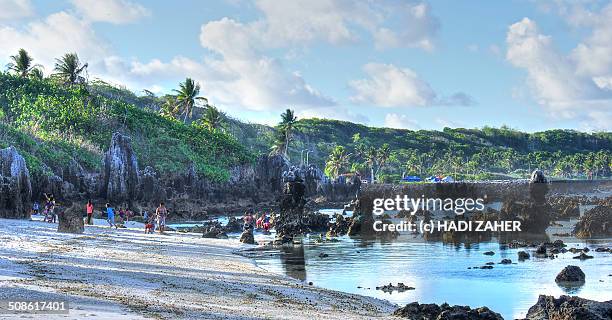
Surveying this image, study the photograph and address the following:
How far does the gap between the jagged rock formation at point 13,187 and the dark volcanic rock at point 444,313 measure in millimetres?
32713

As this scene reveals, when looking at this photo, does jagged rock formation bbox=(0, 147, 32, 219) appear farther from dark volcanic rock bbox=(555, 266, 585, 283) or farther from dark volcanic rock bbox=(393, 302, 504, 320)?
dark volcanic rock bbox=(555, 266, 585, 283)

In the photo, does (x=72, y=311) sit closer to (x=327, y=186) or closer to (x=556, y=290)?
(x=556, y=290)

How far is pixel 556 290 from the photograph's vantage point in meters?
28.1

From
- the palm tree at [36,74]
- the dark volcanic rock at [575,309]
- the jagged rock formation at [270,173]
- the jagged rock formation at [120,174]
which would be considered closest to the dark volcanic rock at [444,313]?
the dark volcanic rock at [575,309]

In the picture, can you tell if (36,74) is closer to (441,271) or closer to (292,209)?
(292,209)

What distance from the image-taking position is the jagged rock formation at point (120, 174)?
78.9m

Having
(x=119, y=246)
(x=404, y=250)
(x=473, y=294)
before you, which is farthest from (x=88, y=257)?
(x=404, y=250)

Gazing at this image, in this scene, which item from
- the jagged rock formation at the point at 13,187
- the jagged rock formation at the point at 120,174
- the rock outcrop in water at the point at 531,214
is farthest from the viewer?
the jagged rock formation at the point at 120,174

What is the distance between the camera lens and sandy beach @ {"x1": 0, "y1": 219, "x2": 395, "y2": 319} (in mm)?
15164

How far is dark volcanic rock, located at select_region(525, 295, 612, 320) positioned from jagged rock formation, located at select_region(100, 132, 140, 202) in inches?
2619

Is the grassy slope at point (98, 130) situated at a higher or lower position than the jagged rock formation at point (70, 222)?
higher

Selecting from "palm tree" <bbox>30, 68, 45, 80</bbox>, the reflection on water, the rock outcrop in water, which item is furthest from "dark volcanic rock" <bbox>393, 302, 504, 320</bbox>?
"palm tree" <bbox>30, 68, 45, 80</bbox>

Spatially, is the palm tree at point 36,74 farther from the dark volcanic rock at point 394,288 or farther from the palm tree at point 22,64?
the dark volcanic rock at point 394,288

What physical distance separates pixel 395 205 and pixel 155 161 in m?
A: 48.3
